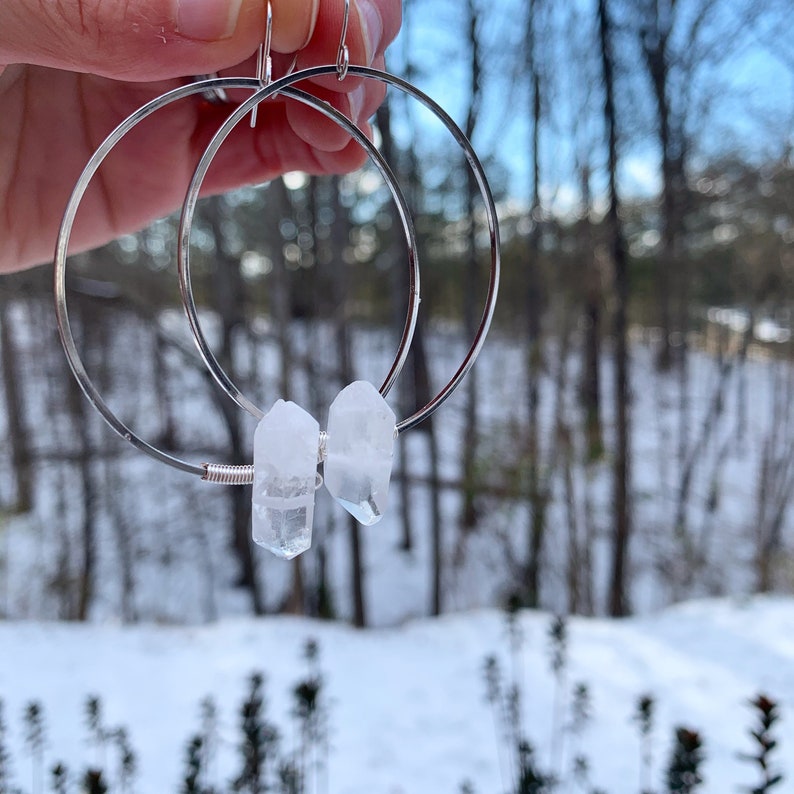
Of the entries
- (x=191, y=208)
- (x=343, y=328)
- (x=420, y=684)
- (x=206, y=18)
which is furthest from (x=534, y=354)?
(x=206, y=18)

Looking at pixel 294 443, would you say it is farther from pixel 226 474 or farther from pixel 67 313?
pixel 67 313

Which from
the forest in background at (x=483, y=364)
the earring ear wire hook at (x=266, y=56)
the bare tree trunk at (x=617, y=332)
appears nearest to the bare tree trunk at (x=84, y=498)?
the forest in background at (x=483, y=364)

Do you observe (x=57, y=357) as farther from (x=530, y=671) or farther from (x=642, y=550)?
(x=642, y=550)

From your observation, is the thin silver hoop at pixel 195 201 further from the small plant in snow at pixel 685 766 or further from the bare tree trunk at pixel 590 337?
the bare tree trunk at pixel 590 337

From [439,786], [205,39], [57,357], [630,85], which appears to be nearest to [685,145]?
[630,85]

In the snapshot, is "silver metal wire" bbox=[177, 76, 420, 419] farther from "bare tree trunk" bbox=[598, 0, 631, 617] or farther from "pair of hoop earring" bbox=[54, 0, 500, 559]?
"bare tree trunk" bbox=[598, 0, 631, 617]

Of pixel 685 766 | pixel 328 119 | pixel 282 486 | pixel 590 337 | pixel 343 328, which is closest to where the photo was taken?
pixel 282 486
